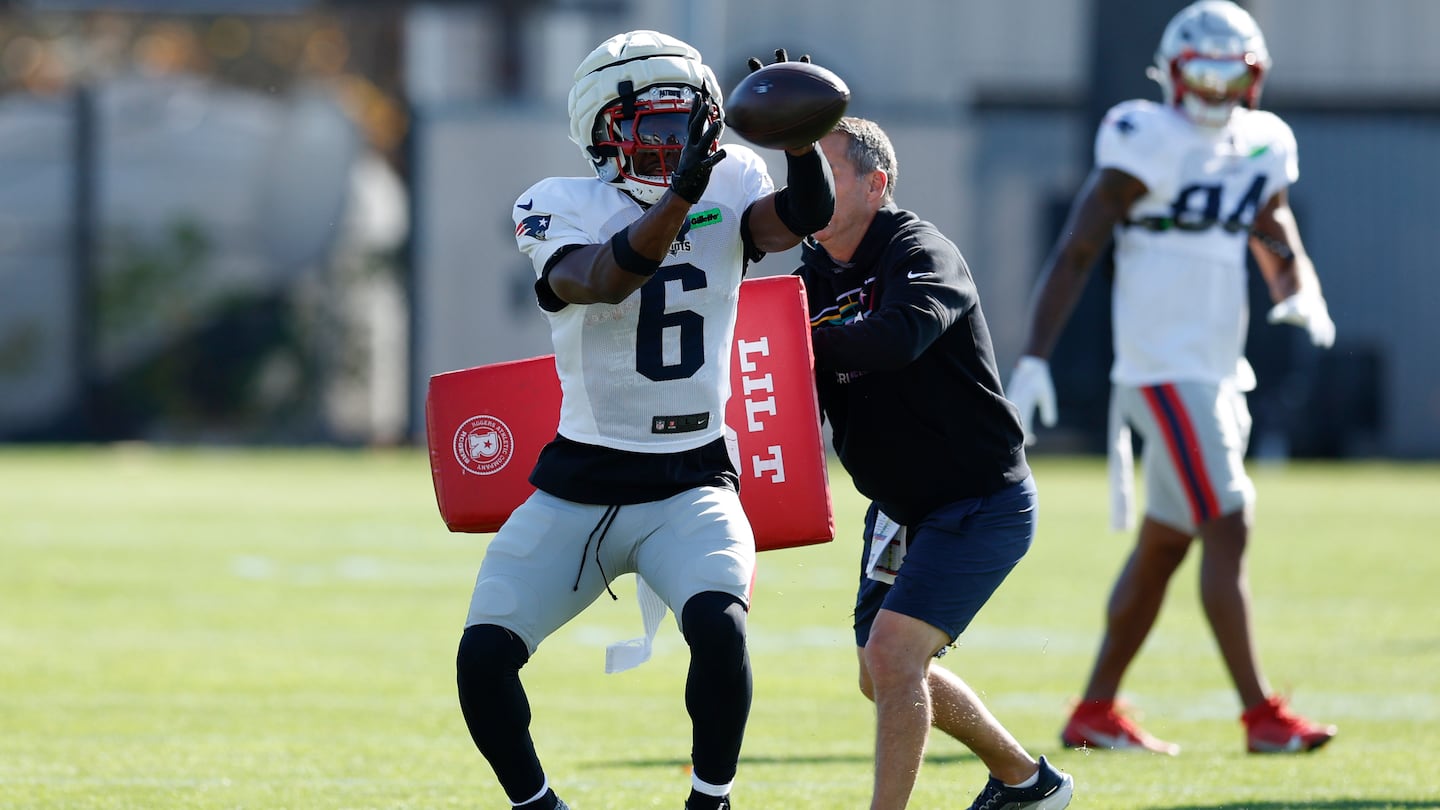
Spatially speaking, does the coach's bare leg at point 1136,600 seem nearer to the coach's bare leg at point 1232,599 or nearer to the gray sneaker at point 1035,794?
the coach's bare leg at point 1232,599

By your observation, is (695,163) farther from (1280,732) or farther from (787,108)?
(1280,732)

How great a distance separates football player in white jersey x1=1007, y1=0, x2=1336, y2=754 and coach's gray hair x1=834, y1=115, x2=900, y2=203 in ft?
5.56

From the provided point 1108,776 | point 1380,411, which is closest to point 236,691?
point 1108,776

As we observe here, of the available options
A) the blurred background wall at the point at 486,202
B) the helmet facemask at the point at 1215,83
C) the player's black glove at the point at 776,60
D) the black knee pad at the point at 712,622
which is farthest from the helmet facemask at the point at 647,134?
the blurred background wall at the point at 486,202

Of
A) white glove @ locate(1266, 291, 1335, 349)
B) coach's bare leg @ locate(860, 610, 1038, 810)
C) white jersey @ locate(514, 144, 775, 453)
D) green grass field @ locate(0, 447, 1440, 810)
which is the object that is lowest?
green grass field @ locate(0, 447, 1440, 810)

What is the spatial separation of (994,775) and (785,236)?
1.37 meters

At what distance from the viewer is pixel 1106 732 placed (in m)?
6.06

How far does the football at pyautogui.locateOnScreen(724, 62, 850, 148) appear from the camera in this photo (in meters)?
4.00

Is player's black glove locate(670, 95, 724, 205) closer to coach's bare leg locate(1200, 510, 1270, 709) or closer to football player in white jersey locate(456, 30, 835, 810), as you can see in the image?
football player in white jersey locate(456, 30, 835, 810)

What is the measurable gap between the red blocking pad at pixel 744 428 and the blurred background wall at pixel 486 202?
17.0 m

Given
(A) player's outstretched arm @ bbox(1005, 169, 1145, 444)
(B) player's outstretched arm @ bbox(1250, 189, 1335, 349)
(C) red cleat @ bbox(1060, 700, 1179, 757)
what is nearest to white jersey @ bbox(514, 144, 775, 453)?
(A) player's outstretched arm @ bbox(1005, 169, 1145, 444)

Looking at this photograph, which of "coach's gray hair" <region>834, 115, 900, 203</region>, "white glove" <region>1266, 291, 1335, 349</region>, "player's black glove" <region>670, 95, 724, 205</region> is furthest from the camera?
"white glove" <region>1266, 291, 1335, 349</region>

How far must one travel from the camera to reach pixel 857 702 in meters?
7.14

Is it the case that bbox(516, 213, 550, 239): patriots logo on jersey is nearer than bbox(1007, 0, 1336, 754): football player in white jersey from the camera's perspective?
Yes
